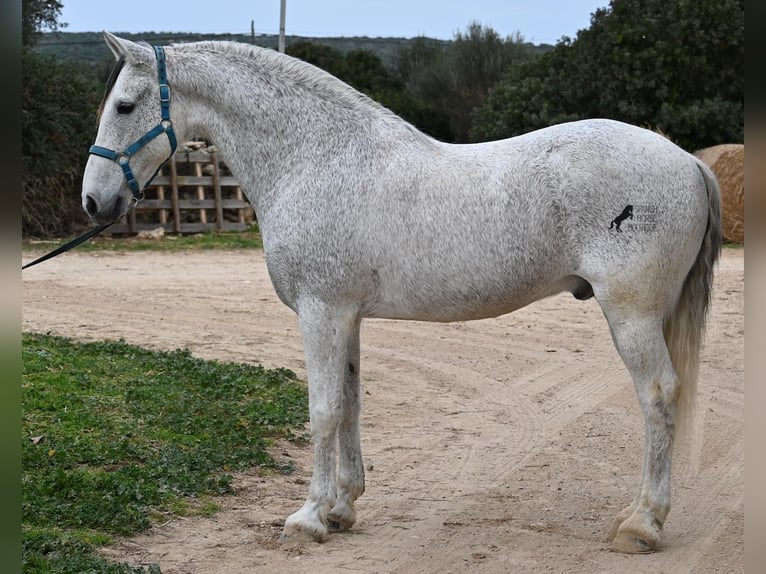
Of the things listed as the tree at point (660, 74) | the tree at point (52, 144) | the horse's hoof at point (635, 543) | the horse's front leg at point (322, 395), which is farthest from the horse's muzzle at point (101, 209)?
the tree at point (660, 74)

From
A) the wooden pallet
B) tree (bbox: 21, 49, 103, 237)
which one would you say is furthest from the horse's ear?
the wooden pallet

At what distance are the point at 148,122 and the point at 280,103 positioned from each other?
642mm

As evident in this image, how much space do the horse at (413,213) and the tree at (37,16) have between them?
21.2 metres

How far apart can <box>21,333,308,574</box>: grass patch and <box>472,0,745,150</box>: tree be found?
43.9ft

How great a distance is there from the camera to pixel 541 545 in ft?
13.6

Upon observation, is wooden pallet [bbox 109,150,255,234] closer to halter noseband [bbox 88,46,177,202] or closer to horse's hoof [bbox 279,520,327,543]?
halter noseband [bbox 88,46,177,202]

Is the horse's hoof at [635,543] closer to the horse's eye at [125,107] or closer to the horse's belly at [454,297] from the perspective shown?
the horse's belly at [454,297]

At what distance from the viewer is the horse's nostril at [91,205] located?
414 cm

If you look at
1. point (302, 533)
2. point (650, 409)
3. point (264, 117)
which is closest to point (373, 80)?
point (264, 117)

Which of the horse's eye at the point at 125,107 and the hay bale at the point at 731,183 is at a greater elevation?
the horse's eye at the point at 125,107

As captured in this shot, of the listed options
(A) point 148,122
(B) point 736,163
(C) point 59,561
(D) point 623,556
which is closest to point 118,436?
(C) point 59,561

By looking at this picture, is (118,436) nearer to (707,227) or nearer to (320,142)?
(320,142)

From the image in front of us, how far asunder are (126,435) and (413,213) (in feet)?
8.83

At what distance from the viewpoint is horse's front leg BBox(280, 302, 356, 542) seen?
4148mm
